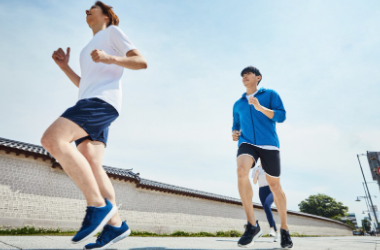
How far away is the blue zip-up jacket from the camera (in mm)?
3094

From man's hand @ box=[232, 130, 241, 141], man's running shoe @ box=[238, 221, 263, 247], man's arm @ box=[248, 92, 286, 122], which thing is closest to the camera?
man's running shoe @ box=[238, 221, 263, 247]

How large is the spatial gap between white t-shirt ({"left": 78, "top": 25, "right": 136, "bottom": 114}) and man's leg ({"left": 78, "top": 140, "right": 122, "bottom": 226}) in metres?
0.33

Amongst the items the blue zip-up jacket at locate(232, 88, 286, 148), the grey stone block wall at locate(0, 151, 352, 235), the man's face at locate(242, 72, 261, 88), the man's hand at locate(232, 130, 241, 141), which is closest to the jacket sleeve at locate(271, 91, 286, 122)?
the blue zip-up jacket at locate(232, 88, 286, 148)

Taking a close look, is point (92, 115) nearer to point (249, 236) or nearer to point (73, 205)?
point (249, 236)

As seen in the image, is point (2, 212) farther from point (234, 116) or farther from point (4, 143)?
point (234, 116)

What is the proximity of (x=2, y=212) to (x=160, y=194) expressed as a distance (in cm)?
779

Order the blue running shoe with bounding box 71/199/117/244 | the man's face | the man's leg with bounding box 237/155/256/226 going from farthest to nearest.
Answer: the man's face → the man's leg with bounding box 237/155/256/226 → the blue running shoe with bounding box 71/199/117/244

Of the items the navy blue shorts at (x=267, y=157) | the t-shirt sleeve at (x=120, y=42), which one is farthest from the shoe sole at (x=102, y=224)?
the navy blue shorts at (x=267, y=157)

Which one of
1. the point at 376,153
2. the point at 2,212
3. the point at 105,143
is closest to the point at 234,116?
the point at 105,143

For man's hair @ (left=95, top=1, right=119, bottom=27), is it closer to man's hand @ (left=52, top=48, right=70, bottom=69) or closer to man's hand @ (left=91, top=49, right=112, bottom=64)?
man's hand @ (left=52, top=48, right=70, bottom=69)

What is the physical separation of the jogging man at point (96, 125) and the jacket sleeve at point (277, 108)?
1953mm

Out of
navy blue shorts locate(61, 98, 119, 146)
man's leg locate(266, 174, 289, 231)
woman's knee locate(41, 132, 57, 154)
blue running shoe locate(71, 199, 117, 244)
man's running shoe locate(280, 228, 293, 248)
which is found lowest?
man's running shoe locate(280, 228, 293, 248)

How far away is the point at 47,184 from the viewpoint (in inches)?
411

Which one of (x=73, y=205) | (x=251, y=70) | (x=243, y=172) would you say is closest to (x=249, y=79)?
(x=251, y=70)
